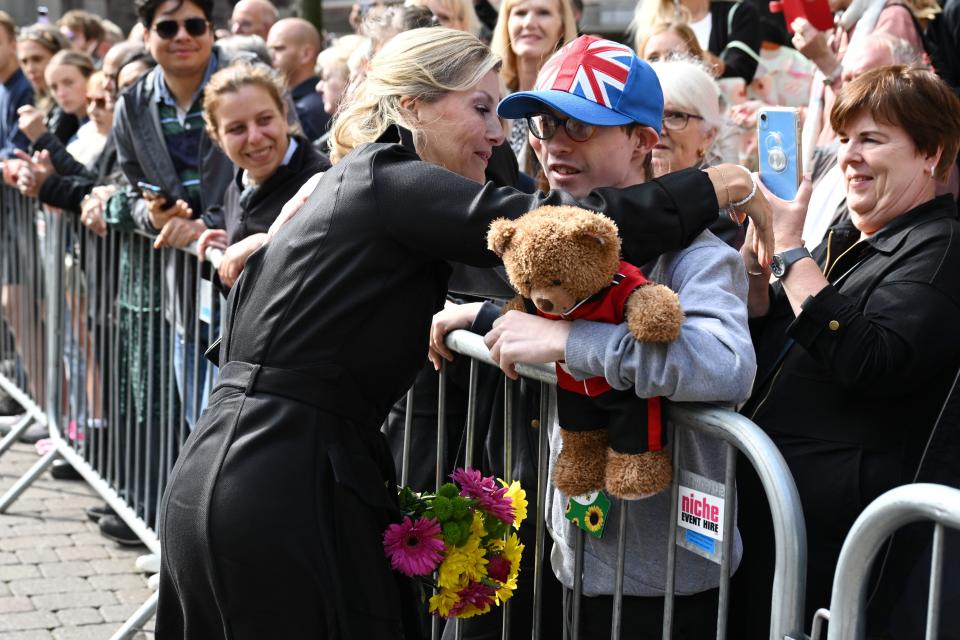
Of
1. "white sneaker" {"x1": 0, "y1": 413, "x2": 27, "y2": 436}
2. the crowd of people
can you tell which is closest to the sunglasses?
"white sneaker" {"x1": 0, "y1": 413, "x2": 27, "y2": 436}

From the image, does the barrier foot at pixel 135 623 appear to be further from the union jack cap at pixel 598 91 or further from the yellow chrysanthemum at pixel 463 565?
the union jack cap at pixel 598 91

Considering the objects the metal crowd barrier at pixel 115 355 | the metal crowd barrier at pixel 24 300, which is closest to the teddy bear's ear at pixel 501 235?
the metal crowd barrier at pixel 115 355

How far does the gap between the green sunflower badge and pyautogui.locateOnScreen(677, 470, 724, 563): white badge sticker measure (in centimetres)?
18

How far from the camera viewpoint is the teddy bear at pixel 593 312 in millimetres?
2287

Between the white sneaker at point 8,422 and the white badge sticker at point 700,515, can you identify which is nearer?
the white badge sticker at point 700,515

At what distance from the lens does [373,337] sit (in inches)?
102

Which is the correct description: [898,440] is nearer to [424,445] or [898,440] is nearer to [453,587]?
[453,587]

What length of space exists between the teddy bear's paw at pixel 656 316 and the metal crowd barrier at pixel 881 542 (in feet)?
1.57

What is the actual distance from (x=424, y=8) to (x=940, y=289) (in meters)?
2.91

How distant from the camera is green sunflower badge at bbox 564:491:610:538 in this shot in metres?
2.68

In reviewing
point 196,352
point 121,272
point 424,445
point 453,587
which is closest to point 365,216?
point 453,587

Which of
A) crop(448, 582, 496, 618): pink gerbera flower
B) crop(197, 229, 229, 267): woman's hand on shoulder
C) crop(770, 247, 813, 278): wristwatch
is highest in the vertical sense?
crop(770, 247, 813, 278): wristwatch

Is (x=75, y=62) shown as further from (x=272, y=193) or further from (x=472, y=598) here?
(x=472, y=598)

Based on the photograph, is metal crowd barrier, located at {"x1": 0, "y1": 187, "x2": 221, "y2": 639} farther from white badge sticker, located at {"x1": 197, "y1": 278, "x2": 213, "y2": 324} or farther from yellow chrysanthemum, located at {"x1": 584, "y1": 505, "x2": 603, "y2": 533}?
yellow chrysanthemum, located at {"x1": 584, "y1": 505, "x2": 603, "y2": 533}
